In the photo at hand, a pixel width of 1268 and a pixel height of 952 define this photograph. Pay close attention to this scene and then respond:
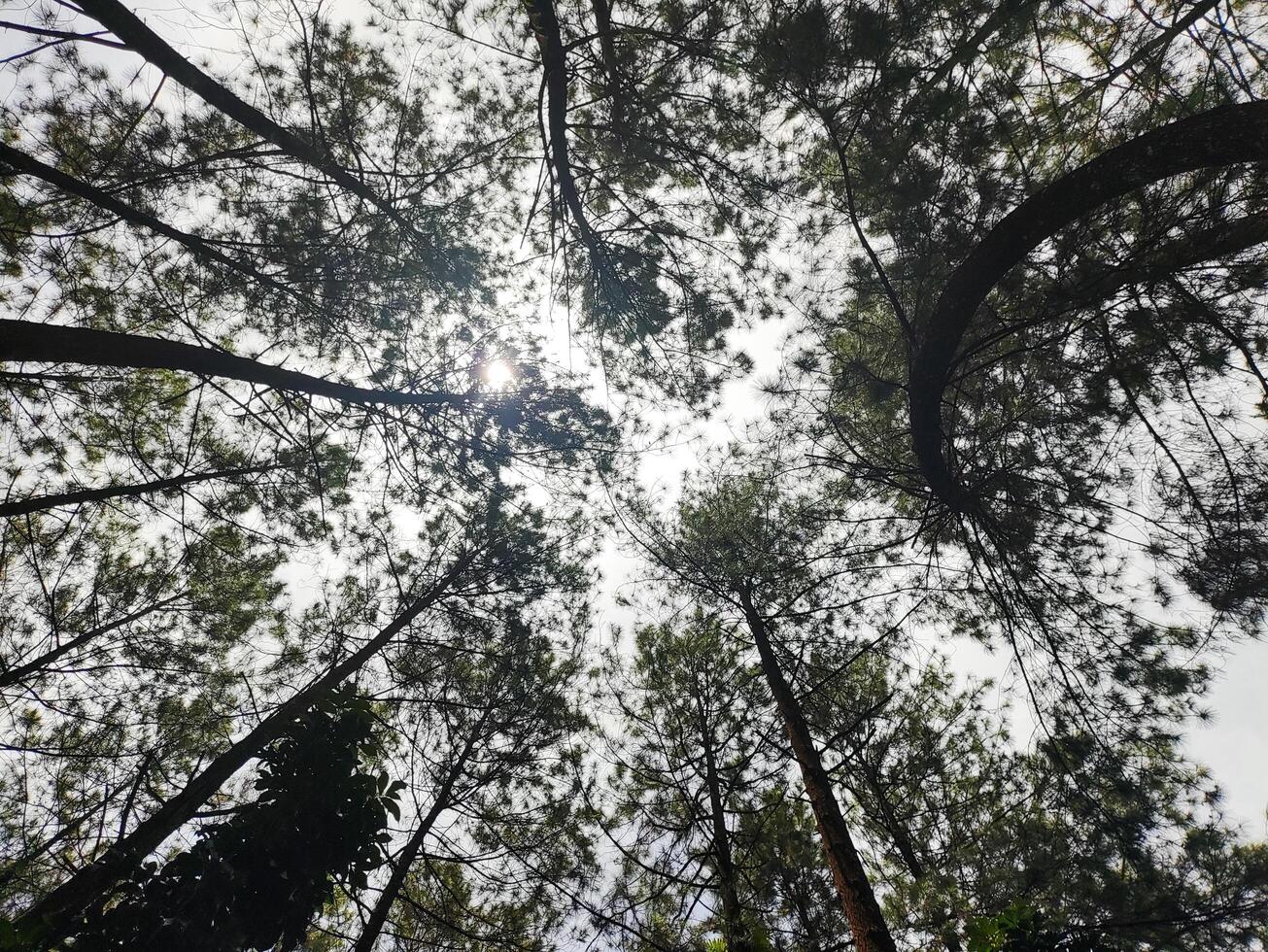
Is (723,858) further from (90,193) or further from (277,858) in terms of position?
(90,193)

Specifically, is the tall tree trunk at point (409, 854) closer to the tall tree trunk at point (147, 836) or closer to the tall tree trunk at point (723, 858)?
the tall tree trunk at point (147, 836)

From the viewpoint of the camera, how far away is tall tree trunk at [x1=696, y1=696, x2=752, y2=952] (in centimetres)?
418

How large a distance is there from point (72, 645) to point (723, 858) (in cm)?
655

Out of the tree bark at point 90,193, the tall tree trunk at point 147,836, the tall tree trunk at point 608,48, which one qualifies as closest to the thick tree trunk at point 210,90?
the tree bark at point 90,193

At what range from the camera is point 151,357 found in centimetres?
321

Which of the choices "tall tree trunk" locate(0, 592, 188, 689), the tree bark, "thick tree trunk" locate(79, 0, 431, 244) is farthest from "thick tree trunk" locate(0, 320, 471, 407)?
"tall tree trunk" locate(0, 592, 188, 689)

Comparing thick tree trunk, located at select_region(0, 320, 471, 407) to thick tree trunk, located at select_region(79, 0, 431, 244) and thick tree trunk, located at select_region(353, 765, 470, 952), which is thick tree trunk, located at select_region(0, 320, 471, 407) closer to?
thick tree trunk, located at select_region(79, 0, 431, 244)

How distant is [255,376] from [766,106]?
4.71m

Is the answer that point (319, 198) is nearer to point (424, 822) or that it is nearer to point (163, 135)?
point (163, 135)

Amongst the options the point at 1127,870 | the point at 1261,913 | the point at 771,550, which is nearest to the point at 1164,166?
the point at 771,550

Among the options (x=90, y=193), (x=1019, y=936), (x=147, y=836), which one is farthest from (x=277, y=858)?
(x=1019, y=936)

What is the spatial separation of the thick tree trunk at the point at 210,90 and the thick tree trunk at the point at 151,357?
152 cm

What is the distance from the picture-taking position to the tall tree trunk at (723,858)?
13.7ft

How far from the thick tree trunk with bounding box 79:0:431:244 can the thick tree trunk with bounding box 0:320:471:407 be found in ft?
4.99
